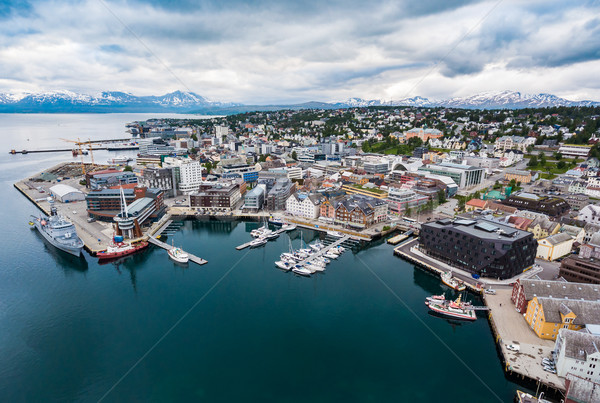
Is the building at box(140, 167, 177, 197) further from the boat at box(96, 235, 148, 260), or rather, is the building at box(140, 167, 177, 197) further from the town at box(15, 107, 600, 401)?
the boat at box(96, 235, 148, 260)

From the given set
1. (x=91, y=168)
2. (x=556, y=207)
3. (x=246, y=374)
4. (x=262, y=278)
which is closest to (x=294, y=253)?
(x=262, y=278)

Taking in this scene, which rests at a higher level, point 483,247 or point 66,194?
point 483,247

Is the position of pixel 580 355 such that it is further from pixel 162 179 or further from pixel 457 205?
pixel 162 179

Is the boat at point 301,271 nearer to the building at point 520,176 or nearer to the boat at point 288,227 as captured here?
the boat at point 288,227

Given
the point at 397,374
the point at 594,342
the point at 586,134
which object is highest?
the point at 586,134

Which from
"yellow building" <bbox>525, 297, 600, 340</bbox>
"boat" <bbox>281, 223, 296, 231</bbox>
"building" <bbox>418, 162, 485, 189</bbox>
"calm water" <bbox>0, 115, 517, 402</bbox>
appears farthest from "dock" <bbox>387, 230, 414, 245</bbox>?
"building" <bbox>418, 162, 485, 189</bbox>

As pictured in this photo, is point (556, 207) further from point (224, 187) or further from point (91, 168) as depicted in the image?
point (91, 168)

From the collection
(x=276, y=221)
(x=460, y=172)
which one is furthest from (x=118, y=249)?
(x=460, y=172)
